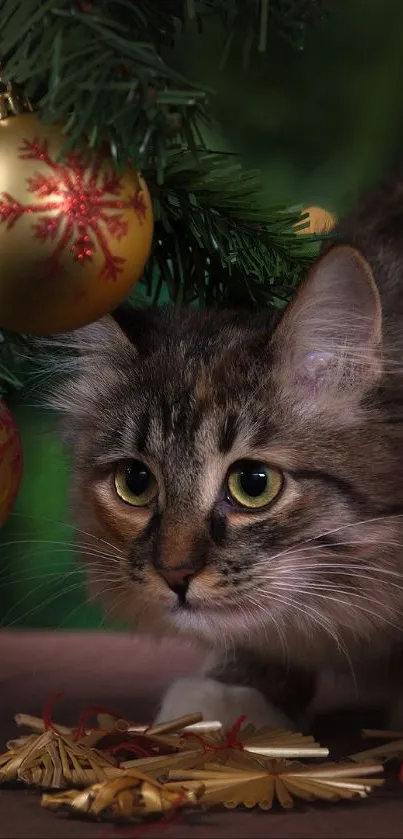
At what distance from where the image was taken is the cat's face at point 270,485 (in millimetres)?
902

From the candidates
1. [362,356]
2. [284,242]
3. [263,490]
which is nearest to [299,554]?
[263,490]

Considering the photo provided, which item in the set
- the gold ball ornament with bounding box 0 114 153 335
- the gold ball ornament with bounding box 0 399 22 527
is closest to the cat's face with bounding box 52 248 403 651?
the gold ball ornament with bounding box 0 399 22 527

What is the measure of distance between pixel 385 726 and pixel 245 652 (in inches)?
6.8

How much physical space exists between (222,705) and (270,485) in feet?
0.99

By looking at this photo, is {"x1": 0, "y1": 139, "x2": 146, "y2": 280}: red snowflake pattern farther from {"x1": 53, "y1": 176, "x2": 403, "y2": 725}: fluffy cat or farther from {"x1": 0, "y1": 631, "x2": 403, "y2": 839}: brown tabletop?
{"x1": 0, "y1": 631, "x2": 403, "y2": 839}: brown tabletop

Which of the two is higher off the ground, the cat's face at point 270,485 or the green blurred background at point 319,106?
the green blurred background at point 319,106

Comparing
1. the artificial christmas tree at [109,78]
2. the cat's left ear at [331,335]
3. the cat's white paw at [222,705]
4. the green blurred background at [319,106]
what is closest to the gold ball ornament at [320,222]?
the green blurred background at [319,106]

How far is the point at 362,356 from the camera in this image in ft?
3.14

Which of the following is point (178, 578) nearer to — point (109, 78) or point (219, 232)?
point (219, 232)

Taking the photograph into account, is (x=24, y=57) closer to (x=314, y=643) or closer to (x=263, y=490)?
(x=263, y=490)

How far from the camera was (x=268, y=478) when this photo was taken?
93 centimetres

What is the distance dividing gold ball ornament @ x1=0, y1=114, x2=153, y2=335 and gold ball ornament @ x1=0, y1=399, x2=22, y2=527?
0.51ft

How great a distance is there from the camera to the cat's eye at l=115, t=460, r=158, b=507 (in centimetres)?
98

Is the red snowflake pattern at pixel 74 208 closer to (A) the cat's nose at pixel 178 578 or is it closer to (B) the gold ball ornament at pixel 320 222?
(A) the cat's nose at pixel 178 578
